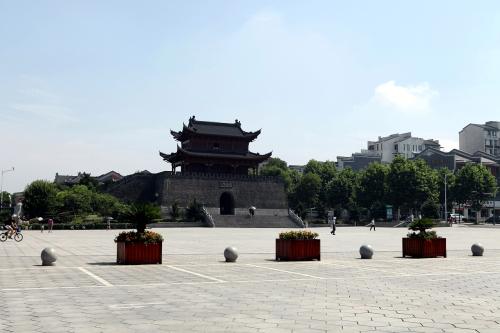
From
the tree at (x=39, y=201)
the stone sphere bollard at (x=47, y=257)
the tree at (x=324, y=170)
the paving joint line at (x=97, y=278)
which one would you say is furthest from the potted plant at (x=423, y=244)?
the tree at (x=324, y=170)

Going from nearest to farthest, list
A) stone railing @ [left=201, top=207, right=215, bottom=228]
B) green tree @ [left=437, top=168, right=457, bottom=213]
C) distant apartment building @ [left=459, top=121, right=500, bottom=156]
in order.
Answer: stone railing @ [left=201, top=207, right=215, bottom=228]
green tree @ [left=437, top=168, right=457, bottom=213]
distant apartment building @ [left=459, top=121, right=500, bottom=156]

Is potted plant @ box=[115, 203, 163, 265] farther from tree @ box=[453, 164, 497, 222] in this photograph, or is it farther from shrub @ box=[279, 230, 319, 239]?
tree @ box=[453, 164, 497, 222]

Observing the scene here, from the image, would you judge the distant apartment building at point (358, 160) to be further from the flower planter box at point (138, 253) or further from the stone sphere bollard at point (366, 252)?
the flower planter box at point (138, 253)

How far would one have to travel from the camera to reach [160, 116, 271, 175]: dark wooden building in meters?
66.8

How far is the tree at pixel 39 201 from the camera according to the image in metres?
54.3

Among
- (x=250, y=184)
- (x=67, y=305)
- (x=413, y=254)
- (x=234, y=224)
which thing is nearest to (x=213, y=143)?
(x=250, y=184)

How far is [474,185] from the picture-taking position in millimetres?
73938

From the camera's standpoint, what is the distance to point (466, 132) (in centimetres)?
11025

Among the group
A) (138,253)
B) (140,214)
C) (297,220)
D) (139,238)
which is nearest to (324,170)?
(297,220)

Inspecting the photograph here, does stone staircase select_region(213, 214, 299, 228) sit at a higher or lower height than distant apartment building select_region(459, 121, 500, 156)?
lower

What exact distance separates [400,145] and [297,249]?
111 m

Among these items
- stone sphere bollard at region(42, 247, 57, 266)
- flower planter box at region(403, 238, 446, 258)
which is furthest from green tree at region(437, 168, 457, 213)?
stone sphere bollard at region(42, 247, 57, 266)

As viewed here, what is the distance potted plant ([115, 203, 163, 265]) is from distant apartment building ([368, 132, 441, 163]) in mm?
111207

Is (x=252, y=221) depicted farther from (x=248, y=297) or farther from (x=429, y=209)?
(x=248, y=297)
